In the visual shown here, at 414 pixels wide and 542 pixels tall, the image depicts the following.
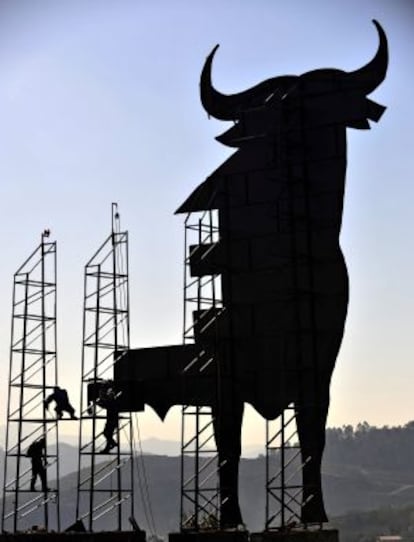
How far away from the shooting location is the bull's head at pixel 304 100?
2741 cm

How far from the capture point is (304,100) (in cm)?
2795

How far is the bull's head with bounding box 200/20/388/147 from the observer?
27.4m

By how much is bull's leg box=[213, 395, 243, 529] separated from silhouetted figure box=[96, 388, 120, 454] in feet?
9.91

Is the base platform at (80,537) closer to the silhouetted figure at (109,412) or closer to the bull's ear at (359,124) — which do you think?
the silhouetted figure at (109,412)

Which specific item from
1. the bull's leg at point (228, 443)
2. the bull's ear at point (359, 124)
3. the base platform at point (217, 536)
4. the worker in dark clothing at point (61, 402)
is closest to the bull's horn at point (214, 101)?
the bull's ear at point (359, 124)

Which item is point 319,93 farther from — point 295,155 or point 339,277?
point 339,277

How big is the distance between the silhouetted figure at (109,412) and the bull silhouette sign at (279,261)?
1620 millimetres

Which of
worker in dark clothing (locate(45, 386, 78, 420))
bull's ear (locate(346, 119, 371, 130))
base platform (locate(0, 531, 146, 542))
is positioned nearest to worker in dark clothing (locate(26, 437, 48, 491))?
worker in dark clothing (locate(45, 386, 78, 420))

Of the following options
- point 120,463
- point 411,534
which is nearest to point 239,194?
point 120,463

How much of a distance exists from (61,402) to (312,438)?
7.11 m

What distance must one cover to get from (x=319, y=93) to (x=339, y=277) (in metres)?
4.78

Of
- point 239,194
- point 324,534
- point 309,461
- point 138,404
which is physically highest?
point 239,194

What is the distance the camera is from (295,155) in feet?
91.1

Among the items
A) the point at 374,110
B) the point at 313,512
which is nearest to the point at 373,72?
the point at 374,110
